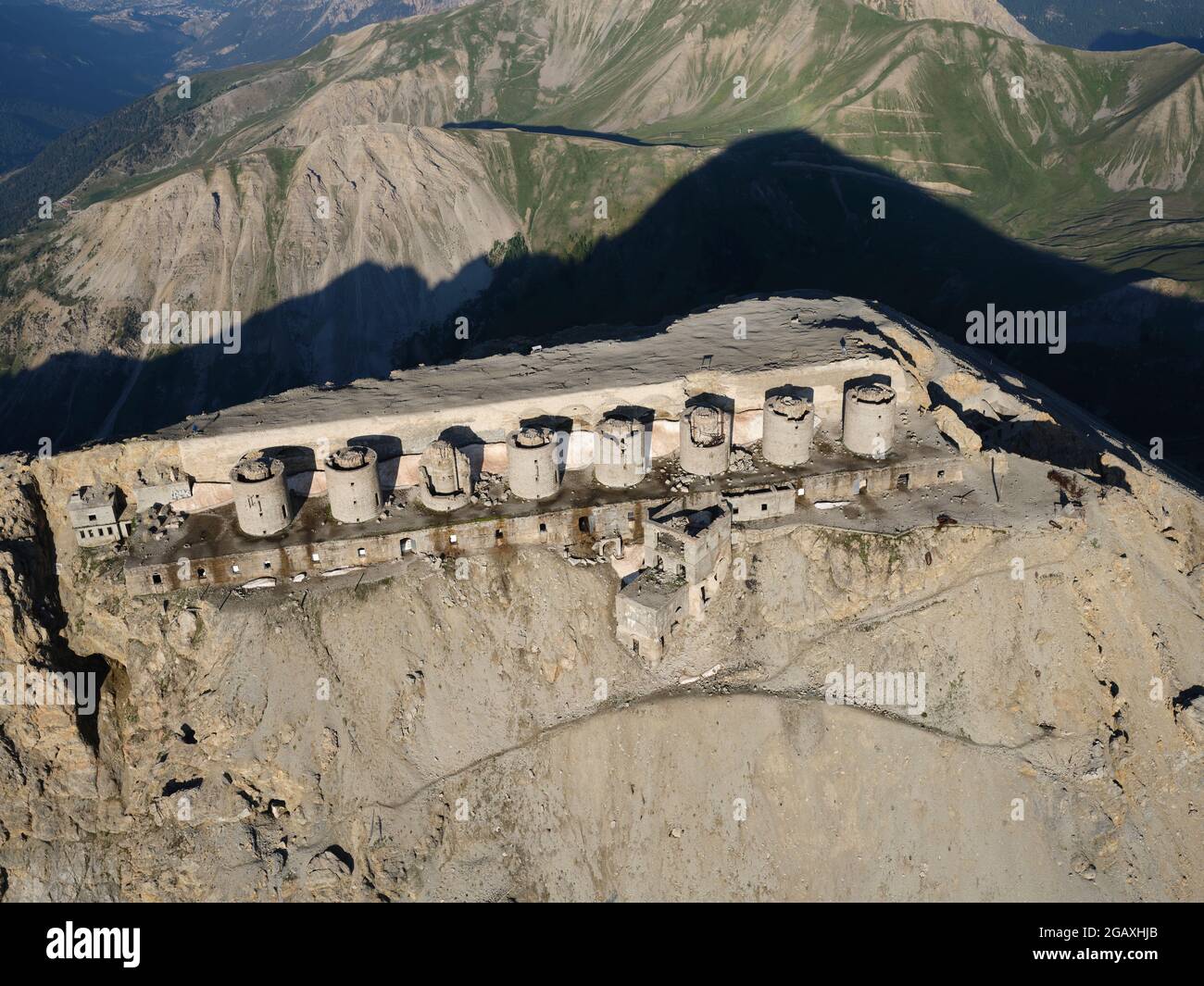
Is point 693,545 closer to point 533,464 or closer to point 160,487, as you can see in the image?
point 533,464

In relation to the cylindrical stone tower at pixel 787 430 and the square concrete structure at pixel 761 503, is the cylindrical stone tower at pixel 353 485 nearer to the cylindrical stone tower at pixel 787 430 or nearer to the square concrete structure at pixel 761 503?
the square concrete structure at pixel 761 503

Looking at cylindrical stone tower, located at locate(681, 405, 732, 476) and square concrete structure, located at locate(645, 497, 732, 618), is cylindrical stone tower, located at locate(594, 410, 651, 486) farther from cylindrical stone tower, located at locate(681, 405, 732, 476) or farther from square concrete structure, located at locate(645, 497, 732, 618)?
square concrete structure, located at locate(645, 497, 732, 618)

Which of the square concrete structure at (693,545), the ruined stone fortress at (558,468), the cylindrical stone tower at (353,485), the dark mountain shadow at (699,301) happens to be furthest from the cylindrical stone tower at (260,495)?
the dark mountain shadow at (699,301)

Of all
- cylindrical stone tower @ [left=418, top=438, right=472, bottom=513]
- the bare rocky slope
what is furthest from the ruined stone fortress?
the bare rocky slope

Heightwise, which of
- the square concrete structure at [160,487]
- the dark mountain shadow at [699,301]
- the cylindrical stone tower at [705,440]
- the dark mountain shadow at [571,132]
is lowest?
the square concrete structure at [160,487]

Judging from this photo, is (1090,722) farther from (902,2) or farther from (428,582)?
(902,2)
